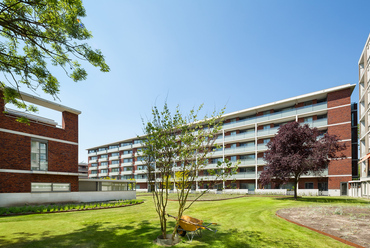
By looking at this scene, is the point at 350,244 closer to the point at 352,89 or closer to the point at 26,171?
the point at 26,171

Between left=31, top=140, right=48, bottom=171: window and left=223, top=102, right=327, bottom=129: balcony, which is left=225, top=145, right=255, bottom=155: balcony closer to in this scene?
left=223, top=102, right=327, bottom=129: balcony

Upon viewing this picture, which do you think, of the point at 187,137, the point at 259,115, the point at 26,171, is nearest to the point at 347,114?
the point at 259,115

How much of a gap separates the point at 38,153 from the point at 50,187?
3592mm

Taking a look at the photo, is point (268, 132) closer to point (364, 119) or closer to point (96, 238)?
point (364, 119)

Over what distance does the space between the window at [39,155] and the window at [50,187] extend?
1551mm

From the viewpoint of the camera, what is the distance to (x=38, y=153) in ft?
71.2

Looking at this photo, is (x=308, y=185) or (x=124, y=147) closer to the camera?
(x=308, y=185)

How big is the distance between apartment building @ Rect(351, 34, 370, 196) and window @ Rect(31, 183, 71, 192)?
120ft

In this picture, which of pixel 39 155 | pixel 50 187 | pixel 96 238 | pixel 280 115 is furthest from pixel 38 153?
pixel 280 115

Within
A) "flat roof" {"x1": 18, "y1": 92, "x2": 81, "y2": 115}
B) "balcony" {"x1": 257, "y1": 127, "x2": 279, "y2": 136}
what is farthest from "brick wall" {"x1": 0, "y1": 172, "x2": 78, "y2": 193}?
"balcony" {"x1": 257, "y1": 127, "x2": 279, "y2": 136}

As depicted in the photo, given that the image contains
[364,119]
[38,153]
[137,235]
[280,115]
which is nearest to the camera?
[137,235]

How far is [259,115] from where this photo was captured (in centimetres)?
4822

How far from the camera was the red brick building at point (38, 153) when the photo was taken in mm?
19062

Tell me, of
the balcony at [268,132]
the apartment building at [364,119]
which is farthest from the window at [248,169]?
the apartment building at [364,119]
